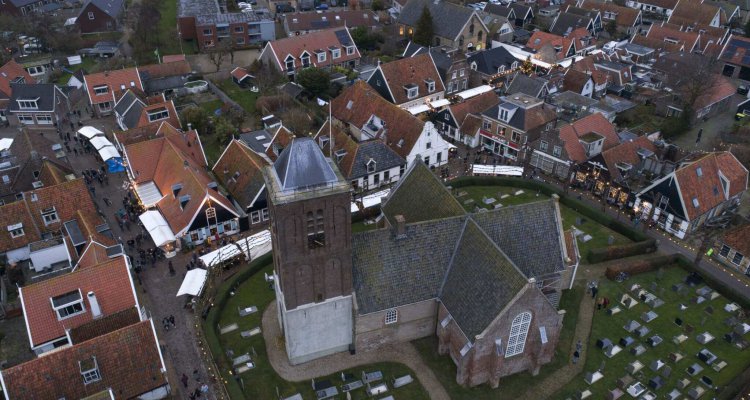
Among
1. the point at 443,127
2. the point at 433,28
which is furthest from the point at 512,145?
the point at 433,28

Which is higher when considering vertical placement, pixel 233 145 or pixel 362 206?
pixel 233 145

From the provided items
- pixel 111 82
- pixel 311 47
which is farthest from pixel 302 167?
pixel 311 47

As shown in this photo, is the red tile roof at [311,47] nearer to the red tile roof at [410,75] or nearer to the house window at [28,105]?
the red tile roof at [410,75]

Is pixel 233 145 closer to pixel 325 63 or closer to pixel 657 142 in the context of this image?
pixel 325 63

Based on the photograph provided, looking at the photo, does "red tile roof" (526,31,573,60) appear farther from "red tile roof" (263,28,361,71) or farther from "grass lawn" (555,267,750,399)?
"grass lawn" (555,267,750,399)

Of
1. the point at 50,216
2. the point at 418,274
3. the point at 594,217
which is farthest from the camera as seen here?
the point at 594,217

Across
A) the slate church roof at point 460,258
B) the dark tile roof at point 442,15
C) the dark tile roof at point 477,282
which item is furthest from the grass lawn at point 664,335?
the dark tile roof at point 442,15

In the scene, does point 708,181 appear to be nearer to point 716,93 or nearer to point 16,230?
point 716,93
